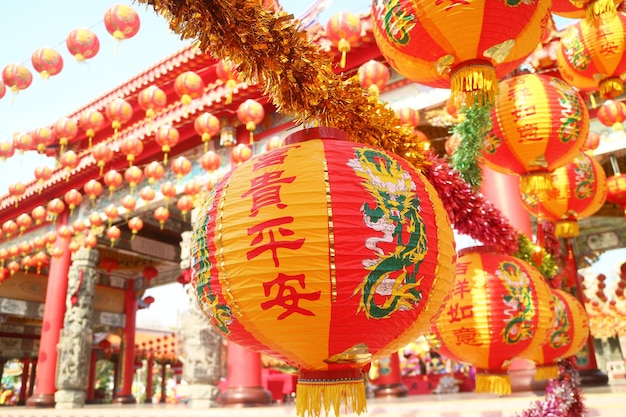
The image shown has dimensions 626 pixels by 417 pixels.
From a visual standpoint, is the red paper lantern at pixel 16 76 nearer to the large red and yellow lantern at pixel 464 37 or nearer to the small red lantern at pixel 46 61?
the small red lantern at pixel 46 61

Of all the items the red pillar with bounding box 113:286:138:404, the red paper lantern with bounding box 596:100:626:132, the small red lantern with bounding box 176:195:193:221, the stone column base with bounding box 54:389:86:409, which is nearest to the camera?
the red paper lantern with bounding box 596:100:626:132

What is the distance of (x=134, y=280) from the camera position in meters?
12.2

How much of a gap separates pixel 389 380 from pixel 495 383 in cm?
491

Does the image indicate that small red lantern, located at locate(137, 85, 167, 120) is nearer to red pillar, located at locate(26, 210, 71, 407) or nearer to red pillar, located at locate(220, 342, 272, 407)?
red pillar, located at locate(220, 342, 272, 407)

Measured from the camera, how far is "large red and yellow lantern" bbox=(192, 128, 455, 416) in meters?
0.85

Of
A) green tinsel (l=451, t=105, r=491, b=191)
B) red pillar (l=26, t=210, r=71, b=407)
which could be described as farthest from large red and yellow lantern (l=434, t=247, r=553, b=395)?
red pillar (l=26, t=210, r=71, b=407)

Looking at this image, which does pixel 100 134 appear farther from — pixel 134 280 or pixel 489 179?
pixel 489 179

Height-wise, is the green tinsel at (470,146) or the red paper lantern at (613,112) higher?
the red paper lantern at (613,112)

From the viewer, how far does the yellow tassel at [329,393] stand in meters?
0.92

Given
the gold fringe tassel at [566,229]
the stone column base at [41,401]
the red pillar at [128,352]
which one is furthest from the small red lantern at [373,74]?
the red pillar at [128,352]

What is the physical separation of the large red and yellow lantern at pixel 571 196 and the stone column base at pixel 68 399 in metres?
7.53

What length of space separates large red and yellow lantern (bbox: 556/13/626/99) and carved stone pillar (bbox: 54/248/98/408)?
781 centimetres

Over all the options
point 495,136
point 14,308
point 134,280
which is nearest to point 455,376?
point 134,280

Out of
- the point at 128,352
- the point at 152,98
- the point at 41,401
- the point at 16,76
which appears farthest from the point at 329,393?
the point at 128,352
